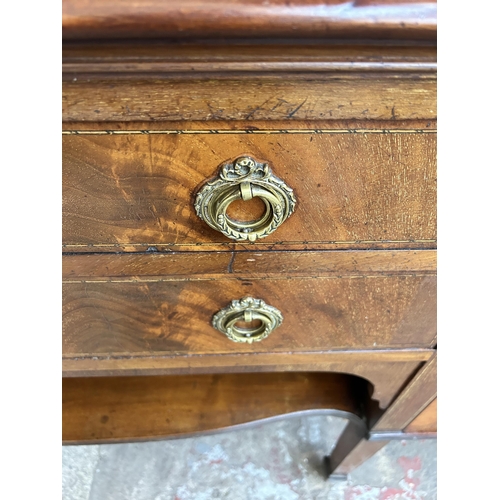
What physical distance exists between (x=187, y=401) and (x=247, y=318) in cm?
33

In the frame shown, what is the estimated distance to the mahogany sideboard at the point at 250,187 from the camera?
0.80ft

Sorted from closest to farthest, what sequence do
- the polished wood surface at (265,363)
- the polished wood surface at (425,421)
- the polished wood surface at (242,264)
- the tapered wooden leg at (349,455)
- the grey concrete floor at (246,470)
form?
the polished wood surface at (242,264), the polished wood surface at (265,363), the polished wood surface at (425,421), the tapered wooden leg at (349,455), the grey concrete floor at (246,470)

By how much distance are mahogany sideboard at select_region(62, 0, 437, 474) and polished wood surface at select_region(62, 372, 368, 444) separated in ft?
0.49

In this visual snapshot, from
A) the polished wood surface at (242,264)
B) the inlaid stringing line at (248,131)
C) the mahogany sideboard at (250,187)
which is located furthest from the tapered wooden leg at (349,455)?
the inlaid stringing line at (248,131)

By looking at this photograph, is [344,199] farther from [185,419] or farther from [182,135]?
[185,419]

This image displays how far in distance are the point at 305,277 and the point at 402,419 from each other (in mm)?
373

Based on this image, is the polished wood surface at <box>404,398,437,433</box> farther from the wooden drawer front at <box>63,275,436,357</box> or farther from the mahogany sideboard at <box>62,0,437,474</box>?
the wooden drawer front at <box>63,275,436,357</box>

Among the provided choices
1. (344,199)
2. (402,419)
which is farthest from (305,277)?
(402,419)

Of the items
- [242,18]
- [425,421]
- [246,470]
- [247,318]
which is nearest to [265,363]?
[247,318]

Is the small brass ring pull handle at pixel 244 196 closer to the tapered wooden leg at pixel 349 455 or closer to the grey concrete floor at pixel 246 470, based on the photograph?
the tapered wooden leg at pixel 349 455

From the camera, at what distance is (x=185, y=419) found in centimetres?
69

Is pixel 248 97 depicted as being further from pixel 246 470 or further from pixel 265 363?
pixel 246 470

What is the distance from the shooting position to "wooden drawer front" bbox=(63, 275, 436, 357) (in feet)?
1.40

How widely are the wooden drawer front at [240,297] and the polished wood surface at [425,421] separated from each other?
0.62 feet
